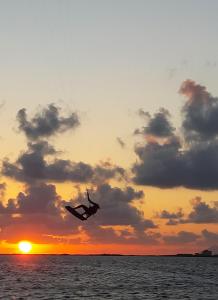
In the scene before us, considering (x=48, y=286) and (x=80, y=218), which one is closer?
(x=80, y=218)

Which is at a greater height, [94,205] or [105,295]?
[94,205]

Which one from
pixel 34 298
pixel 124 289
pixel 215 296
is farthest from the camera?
pixel 124 289

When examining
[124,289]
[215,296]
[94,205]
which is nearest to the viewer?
[94,205]

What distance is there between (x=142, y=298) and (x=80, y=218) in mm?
44265

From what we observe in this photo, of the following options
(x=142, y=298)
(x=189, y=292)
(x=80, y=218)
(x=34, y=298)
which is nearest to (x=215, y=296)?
(x=189, y=292)

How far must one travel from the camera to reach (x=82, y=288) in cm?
11750

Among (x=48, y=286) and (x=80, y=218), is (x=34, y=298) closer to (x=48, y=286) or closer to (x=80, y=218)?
(x=48, y=286)

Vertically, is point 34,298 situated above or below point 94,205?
below

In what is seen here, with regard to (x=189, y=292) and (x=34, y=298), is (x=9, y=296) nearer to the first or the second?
(x=34, y=298)

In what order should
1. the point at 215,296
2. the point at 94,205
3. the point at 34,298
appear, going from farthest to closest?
the point at 215,296
the point at 34,298
the point at 94,205

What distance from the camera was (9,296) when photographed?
100 meters

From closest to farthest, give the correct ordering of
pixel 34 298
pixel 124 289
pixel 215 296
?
pixel 34 298 < pixel 215 296 < pixel 124 289

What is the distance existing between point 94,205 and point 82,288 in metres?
63.6

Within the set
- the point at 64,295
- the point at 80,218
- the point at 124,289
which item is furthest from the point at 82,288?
the point at 80,218
